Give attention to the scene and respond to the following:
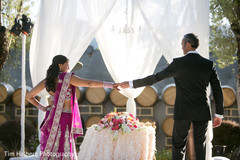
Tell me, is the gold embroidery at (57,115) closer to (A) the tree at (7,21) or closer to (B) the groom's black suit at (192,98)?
(B) the groom's black suit at (192,98)

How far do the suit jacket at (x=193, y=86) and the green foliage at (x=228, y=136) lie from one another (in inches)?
135

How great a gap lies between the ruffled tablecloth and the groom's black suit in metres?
1.19

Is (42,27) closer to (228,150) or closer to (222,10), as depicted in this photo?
(222,10)

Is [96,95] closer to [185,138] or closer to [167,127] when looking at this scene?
[167,127]

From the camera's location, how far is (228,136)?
271 inches

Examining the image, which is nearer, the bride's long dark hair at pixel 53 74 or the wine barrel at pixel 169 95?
the bride's long dark hair at pixel 53 74

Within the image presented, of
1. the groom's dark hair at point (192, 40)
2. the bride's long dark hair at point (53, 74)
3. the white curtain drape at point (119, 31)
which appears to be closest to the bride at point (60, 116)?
the bride's long dark hair at point (53, 74)

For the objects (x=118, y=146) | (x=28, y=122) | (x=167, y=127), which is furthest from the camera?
(x=28, y=122)

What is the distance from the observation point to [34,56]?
213 inches

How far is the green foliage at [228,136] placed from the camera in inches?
270

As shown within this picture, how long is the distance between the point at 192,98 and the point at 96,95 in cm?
410

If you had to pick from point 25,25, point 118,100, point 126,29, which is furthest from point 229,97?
point 25,25

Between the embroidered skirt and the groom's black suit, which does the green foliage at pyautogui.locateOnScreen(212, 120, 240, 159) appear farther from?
the embroidered skirt

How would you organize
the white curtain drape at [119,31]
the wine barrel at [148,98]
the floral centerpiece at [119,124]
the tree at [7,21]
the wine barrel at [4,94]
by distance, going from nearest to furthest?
the floral centerpiece at [119,124] < the white curtain drape at [119,31] < the tree at [7,21] < the wine barrel at [148,98] < the wine barrel at [4,94]
